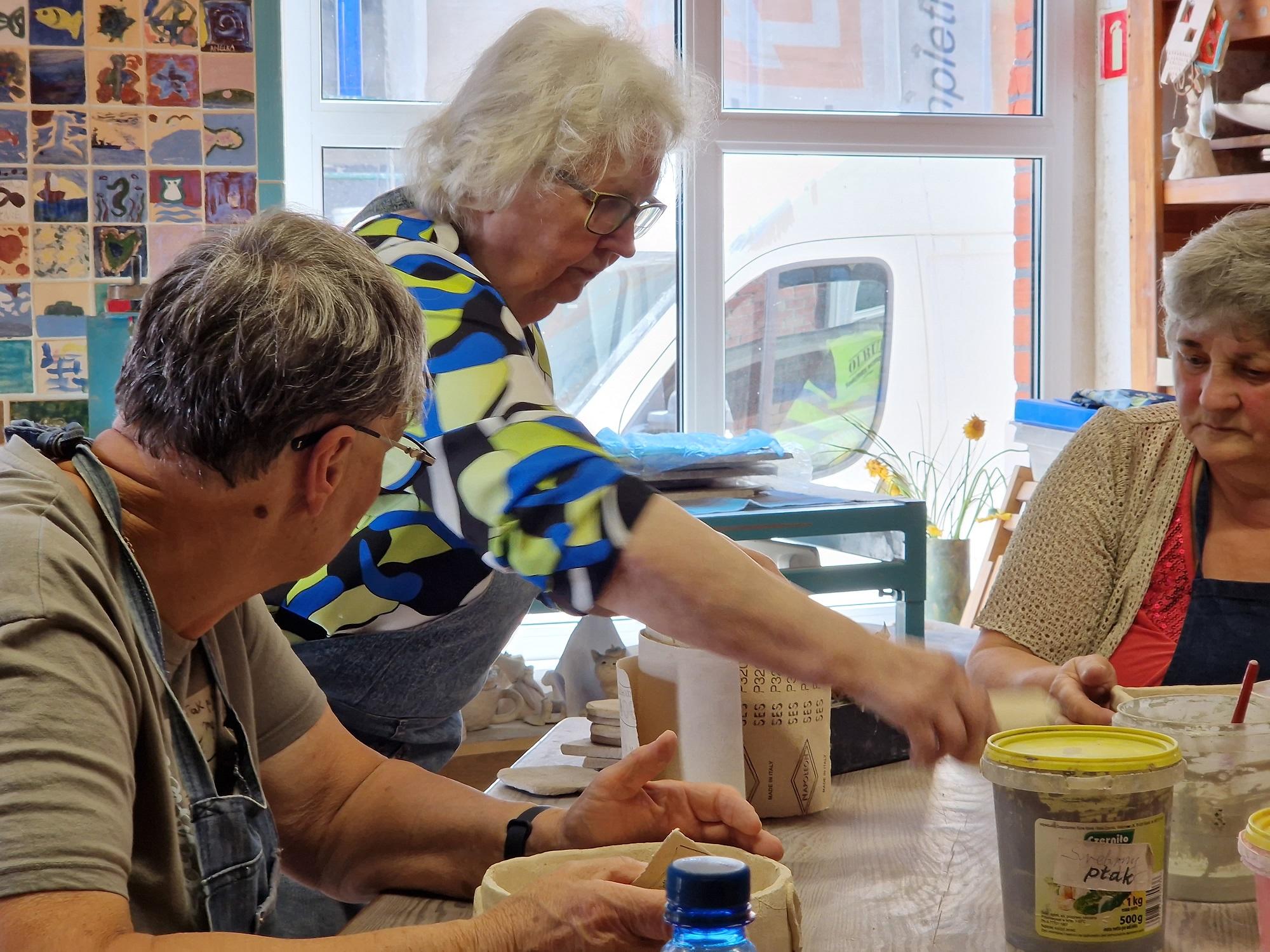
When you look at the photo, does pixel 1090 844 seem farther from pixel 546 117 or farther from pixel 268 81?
pixel 268 81

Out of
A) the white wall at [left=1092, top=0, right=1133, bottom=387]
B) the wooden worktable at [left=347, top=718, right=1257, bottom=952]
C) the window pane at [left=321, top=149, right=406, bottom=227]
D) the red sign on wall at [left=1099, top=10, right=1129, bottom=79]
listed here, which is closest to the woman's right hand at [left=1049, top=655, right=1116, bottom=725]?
the wooden worktable at [left=347, top=718, right=1257, bottom=952]

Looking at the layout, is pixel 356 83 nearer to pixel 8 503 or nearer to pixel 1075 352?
pixel 1075 352

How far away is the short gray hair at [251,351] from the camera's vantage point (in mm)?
936

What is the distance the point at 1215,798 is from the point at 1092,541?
821mm

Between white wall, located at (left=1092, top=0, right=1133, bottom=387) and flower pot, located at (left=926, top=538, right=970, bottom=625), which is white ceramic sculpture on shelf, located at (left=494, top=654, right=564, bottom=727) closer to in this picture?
flower pot, located at (left=926, top=538, right=970, bottom=625)

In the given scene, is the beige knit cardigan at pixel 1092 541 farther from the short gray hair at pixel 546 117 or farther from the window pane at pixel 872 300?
the window pane at pixel 872 300

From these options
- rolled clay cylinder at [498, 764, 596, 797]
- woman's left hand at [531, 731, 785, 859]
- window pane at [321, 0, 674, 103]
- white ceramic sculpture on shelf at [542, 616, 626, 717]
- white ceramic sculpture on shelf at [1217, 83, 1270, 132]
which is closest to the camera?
woman's left hand at [531, 731, 785, 859]

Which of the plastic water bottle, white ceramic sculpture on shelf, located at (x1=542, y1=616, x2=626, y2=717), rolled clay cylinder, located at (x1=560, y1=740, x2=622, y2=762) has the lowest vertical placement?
white ceramic sculpture on shelf, located at (x1=542, y1=616, x2=626, y2=717)

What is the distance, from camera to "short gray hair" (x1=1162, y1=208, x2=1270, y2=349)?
1683mm

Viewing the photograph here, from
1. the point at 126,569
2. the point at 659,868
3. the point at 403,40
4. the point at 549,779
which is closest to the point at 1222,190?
the point at 403,40

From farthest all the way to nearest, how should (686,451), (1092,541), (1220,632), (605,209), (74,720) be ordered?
(686,451) → (1092,541) → (1220,632) → (605,209) → (74,720)

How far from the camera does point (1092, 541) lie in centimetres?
181

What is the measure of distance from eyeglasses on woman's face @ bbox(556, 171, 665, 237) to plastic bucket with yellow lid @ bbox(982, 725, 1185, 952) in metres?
0.80

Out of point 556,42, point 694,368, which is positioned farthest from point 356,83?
point 556,42
